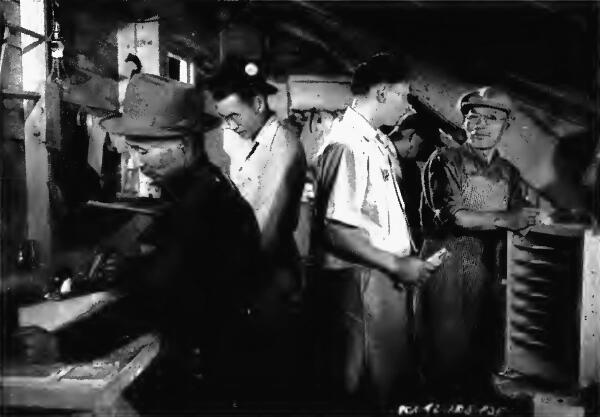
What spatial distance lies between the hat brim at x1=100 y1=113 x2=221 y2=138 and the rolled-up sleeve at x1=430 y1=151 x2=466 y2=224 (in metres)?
1.52

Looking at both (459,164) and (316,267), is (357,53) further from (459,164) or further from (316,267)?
(316,267)

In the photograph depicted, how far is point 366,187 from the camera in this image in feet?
10.1

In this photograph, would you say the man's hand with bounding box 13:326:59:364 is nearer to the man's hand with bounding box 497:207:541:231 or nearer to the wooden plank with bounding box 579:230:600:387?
the man's hand with bounding box 497:207:541:231

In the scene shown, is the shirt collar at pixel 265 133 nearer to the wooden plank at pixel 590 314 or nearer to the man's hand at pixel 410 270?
the man's hand at pixel 410 270

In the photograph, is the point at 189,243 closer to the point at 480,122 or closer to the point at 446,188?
the point at 446,188

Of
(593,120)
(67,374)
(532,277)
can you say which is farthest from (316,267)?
(593,120)

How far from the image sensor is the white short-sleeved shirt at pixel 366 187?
122 inches

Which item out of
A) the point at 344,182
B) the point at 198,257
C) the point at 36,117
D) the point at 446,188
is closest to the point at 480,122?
the point at 446,188

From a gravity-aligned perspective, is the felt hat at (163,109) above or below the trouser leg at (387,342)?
above

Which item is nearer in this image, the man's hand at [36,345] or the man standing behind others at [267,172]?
the man's hand at [36,345]

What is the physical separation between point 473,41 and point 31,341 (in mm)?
3521

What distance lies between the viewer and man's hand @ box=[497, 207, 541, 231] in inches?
126

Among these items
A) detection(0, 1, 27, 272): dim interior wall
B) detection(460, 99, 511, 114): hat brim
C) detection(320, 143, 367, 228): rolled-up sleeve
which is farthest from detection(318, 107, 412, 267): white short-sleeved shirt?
detection(0, 1, 27, 272): dim interior wall

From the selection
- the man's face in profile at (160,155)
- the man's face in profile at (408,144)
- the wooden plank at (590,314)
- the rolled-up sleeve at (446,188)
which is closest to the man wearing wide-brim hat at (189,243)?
the man's face in profile at (160,155)
